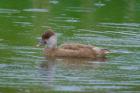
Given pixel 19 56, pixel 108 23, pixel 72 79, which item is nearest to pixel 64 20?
pixel 108 23

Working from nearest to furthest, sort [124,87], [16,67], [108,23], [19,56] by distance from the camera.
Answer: [124,87]
[16,67]
[19,56]
[108,23]

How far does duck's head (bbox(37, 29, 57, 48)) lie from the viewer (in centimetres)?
1998

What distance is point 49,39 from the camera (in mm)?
20047

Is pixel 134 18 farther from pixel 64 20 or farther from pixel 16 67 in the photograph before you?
pixel 16 67

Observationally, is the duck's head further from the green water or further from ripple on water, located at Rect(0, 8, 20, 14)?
ripple on water, located at Rect(0, 8, 20, 14)

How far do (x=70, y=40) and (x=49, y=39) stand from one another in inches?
33.7

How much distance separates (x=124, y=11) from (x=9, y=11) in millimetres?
3678

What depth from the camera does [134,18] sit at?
80.9 ft

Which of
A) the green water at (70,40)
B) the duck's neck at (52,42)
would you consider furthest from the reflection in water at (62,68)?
the duck's neck at (52,42)

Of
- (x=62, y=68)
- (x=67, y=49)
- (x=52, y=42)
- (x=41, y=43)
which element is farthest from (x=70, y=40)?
(x=62, y=68)

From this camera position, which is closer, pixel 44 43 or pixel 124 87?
pixel 124 87

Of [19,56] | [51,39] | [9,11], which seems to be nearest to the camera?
[19,56]

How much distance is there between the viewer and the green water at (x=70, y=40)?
1564 centimetres

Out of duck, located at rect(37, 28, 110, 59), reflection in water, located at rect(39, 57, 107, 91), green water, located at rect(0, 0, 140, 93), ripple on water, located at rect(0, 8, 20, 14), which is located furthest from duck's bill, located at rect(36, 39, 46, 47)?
ripple on water, located at rect(0, 8, 20, 14)
